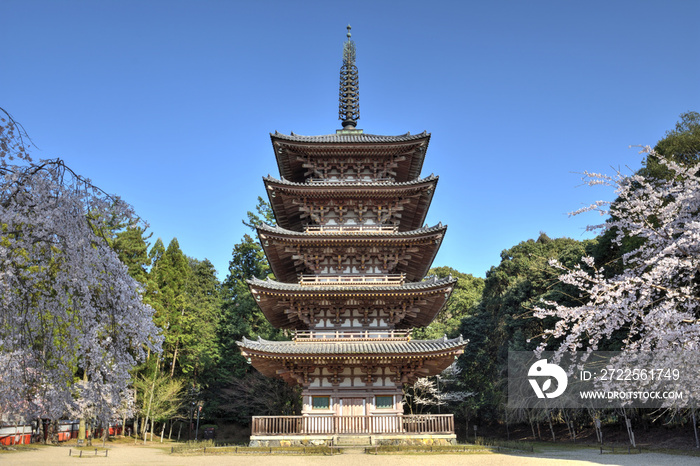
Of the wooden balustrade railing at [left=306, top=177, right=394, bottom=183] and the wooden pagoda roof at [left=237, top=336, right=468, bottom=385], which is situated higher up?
the wooden balustrade railing at [left=306, top=177, right=394, bottom=183]

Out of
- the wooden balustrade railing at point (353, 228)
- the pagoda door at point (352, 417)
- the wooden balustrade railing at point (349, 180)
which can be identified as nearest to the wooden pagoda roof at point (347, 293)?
the wooden balustrade railing at point (353, 228)

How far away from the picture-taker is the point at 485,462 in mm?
15508

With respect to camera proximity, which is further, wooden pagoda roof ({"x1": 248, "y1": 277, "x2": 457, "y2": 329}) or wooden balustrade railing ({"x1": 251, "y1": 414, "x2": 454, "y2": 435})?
wooden pagoda roof ({"x1": 248, "y1": 277, "x2": 457, "y2": 329})

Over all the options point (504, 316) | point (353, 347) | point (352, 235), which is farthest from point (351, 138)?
point (504, 316)

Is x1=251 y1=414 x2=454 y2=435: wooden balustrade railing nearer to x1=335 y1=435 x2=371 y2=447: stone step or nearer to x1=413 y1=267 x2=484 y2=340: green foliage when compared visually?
x1=335 y1=435 x2=371 y2=447: stone step

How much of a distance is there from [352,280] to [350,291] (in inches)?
Answer: 59.2

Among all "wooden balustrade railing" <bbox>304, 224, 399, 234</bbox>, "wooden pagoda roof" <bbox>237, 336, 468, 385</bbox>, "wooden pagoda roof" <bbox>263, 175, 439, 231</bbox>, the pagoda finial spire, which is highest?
the pagoda finial spire

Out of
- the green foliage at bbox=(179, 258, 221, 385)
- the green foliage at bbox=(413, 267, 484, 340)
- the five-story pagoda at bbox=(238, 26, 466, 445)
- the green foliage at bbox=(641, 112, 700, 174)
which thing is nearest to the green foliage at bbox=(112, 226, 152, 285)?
the green foliage at bbox=(179, 258, 221, 385)

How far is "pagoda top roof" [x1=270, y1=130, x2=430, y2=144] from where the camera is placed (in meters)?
22.9

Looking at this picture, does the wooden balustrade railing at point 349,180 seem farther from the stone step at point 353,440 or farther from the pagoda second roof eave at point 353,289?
the stone step at point 353,440

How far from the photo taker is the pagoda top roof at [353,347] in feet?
59.7

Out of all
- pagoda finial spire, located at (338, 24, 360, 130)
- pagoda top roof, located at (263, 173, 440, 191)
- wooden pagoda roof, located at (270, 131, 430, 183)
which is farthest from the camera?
pagoda finial spire, located at (338, 24, 360, 130)

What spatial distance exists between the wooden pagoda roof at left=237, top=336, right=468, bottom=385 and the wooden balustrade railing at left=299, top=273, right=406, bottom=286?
2609 mm

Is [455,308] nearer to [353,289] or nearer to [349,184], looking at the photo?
[349,184]
